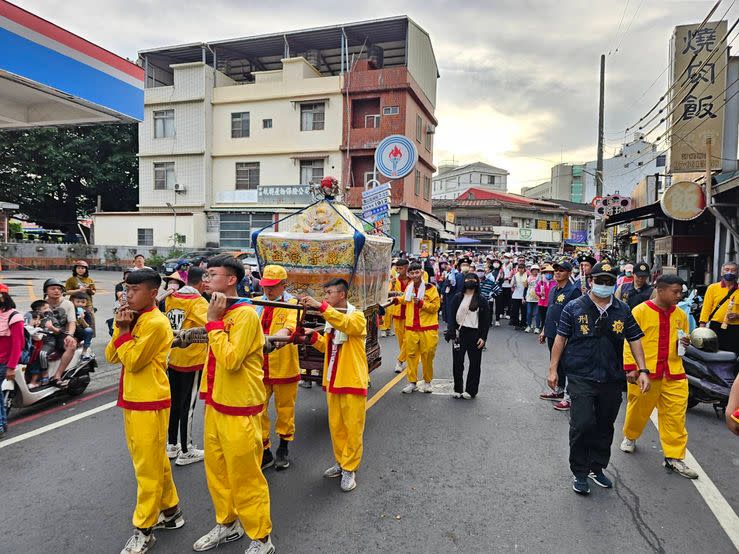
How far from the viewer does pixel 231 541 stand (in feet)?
10.6

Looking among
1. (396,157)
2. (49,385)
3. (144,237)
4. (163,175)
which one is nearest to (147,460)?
(49,385)

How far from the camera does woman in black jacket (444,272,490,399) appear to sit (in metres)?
6.61

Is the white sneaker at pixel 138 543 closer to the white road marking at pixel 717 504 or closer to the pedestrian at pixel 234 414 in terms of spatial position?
the pedestrian at pixel 234 414

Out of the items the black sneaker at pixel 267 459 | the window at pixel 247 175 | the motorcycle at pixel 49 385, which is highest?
the window at pixel 247 175

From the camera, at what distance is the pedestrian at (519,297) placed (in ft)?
42.2

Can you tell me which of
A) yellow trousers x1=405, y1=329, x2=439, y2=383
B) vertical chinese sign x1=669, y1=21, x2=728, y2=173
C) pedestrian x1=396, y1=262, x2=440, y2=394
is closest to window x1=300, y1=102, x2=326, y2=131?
vertical chinese sign x1=669, y1=21, x2=728, y2=173

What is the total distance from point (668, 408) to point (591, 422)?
994 mm

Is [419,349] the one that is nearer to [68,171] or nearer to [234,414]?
[234,414]

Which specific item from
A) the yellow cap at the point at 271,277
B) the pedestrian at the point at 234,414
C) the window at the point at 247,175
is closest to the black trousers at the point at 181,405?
the yellow cap at the point at 271,277

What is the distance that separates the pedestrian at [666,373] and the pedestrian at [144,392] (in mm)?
3970

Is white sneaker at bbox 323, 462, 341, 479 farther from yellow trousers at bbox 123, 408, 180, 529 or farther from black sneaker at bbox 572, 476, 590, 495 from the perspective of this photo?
black sneaker at bbox 572, 476, 590, 495

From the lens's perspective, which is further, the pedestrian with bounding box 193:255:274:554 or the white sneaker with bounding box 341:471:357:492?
the white sneaker with bounding box 341:471:357:492

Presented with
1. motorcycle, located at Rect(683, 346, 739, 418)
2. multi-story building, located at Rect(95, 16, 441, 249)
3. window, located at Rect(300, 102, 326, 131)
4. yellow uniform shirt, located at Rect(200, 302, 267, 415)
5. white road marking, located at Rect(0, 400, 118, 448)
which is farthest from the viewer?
window, located at Rect(300, 102, 326, 131)

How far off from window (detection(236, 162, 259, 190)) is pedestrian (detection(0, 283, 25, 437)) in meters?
22.6
